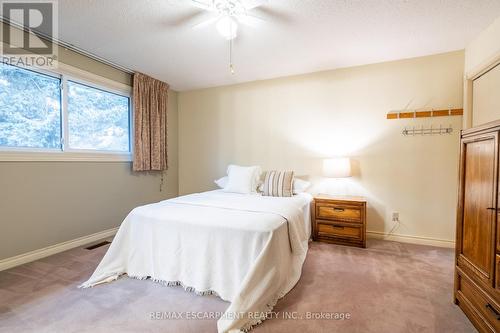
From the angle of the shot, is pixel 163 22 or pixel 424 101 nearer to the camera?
pixel 163 22

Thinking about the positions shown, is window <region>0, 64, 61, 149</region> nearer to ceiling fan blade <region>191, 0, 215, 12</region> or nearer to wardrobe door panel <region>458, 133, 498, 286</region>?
ceiling fan blade <region>191, 0, 215, 12</region>

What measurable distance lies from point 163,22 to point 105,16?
52 cm

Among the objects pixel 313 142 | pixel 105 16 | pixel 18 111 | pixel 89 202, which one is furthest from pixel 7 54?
pixel 313 142

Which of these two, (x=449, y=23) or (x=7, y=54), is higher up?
(x=449, y=23)

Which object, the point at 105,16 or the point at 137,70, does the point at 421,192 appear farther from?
the point at 137,70

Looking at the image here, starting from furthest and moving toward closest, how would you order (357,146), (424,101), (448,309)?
(357,146)
(424,101)
(448,309)

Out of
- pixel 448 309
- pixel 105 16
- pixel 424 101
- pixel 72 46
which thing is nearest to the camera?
pixel 448 309

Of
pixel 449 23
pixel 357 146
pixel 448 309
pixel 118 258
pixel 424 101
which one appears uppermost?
pixel 449 23

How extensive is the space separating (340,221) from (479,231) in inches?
60.9

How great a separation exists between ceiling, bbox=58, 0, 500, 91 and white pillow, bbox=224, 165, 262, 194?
4.91ft

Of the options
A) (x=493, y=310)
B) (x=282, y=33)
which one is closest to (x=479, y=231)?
(x=493, y=310)

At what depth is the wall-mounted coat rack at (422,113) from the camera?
9.34 ft

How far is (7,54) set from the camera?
232cm

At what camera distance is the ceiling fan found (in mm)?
1983
